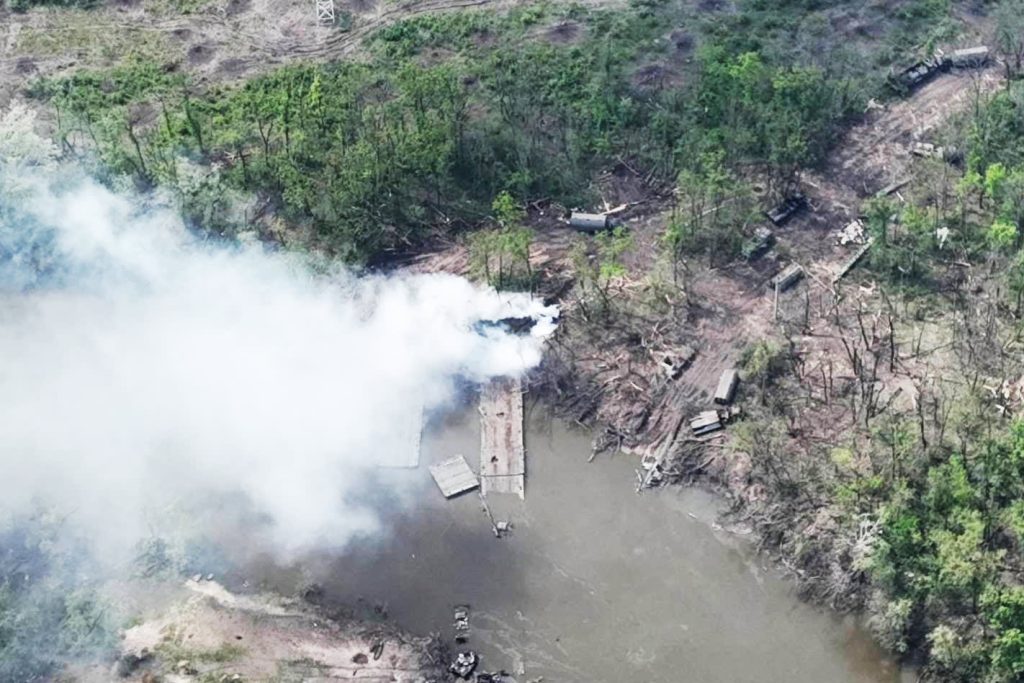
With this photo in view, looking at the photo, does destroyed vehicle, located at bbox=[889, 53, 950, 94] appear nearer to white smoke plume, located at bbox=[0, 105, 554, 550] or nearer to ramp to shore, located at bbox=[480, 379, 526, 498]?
white smoke plume, located at bbox=[0, 105, 554, 550]

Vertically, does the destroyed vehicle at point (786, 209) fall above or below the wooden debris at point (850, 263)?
above

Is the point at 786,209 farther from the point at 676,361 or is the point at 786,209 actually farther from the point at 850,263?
the point at 676,361

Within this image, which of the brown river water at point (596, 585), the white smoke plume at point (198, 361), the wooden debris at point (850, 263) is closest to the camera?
the brown river water at point (596, 585)

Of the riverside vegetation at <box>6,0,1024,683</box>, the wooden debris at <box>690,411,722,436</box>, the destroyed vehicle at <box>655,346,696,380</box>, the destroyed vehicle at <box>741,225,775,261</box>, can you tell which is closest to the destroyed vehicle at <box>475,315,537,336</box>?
the riverside vegetation at <box>6,0,1024,683</box>

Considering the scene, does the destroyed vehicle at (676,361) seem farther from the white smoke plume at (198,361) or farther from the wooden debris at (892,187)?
the wooden debris at (892,187)

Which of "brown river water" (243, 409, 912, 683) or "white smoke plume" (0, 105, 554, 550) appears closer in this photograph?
"brown river water" (243, 409, 912, 683)

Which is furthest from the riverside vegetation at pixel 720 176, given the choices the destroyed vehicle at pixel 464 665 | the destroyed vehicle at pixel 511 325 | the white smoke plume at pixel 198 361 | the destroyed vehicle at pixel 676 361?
the destroyed vehicle at pixel 464 665
